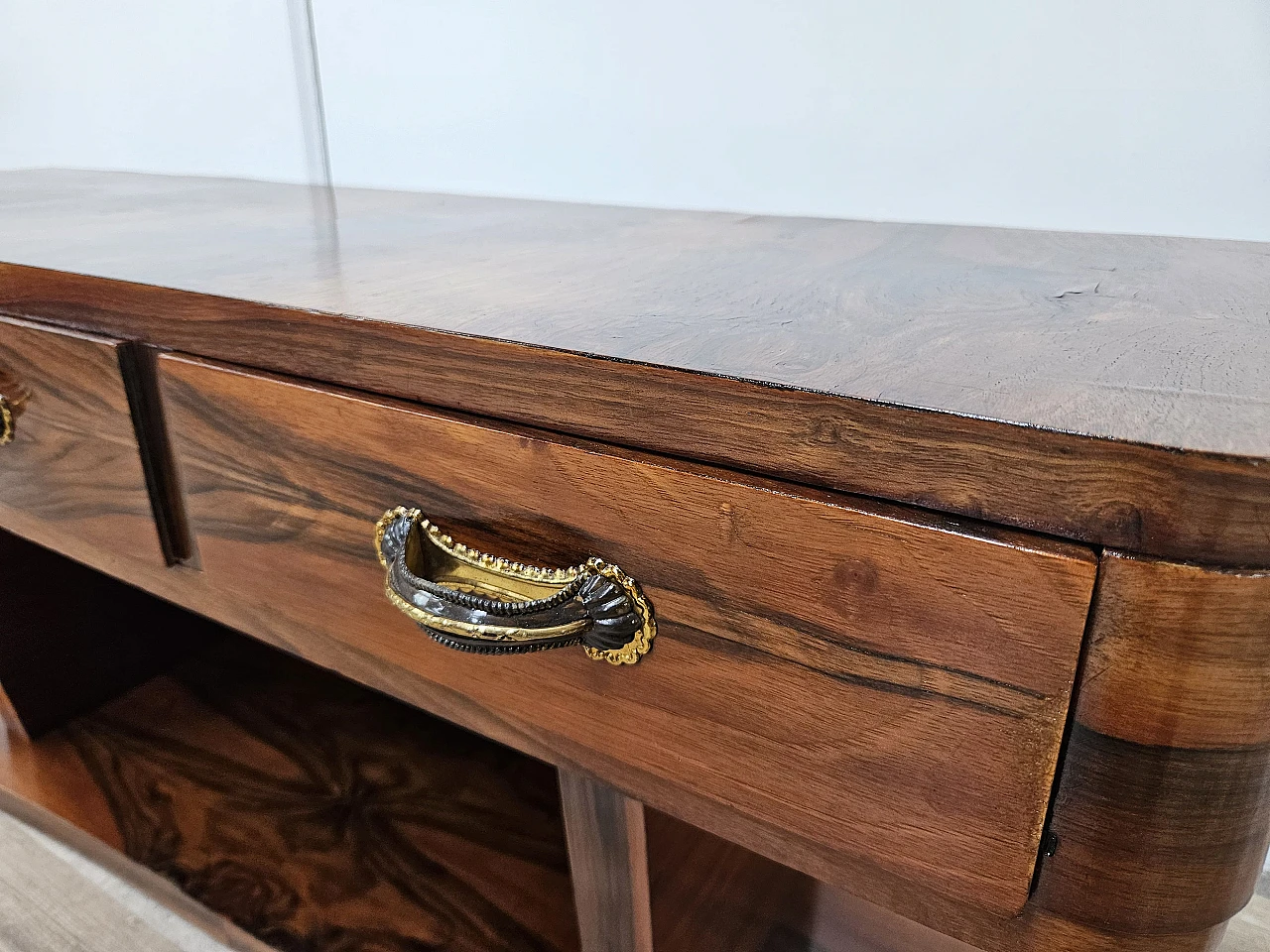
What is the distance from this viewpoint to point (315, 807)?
713mm

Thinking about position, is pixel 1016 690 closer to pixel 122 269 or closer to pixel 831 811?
pixel 831 811

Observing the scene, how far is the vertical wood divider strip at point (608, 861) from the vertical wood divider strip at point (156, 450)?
9.6 inches

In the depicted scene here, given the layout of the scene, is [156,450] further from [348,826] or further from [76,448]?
[348,826]

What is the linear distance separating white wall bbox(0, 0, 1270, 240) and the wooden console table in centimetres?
12

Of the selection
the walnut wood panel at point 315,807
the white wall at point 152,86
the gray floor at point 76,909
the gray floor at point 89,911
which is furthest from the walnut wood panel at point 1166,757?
the white wall at point 152,86

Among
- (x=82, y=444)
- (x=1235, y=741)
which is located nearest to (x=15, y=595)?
(x=82, y=444)

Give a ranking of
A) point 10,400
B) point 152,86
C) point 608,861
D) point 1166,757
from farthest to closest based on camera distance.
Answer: point 152,86, point 10,400, point 608,861, point 1166,757

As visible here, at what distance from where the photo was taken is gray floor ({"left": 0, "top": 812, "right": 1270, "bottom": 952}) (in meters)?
0.69

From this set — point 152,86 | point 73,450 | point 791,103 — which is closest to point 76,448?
point 73,450

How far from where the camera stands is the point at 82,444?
492 mm

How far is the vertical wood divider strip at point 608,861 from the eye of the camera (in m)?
0.40

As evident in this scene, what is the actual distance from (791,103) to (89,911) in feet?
2.71

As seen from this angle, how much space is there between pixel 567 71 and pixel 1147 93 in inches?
17.6

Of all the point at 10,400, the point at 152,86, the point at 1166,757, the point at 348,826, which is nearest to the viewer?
the point at 1166,757
